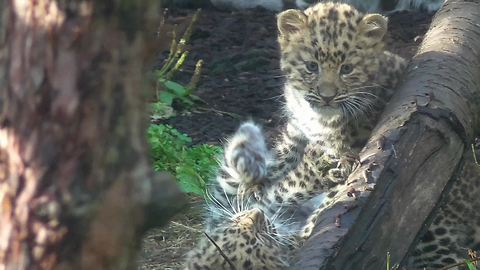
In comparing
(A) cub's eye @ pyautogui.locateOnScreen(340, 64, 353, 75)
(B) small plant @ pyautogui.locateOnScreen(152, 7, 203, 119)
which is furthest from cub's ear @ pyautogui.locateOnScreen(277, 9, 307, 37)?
(B) small plant @ pyautogui.locateOnScreen(152, 7, 203, 119)

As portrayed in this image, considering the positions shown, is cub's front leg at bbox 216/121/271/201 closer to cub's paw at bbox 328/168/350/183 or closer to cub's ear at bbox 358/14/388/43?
cub's paw at bbox 328/168/350/183

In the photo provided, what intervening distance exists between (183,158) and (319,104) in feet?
5.19

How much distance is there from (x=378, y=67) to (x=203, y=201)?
4.76 ft

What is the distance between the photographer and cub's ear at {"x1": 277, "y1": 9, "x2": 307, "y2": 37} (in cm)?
637

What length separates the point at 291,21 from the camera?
6.41 metres

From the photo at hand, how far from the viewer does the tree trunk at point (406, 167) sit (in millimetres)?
4473

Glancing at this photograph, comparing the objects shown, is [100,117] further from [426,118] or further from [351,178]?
[426,118]

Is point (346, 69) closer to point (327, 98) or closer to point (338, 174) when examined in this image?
point (327, 98)

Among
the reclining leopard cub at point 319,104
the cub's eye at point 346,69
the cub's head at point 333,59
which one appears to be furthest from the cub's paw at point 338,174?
the cub's eye at point 346,69

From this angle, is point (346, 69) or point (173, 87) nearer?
point (346, 69)

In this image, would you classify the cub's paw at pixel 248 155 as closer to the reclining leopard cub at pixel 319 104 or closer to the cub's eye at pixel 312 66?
the reclining leopard cub at pixel 319 104

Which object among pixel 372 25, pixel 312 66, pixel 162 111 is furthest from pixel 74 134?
pixel 162 111

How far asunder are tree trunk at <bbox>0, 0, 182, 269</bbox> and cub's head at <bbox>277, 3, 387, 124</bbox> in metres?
3.72

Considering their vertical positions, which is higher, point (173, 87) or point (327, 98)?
point (327, 98)
